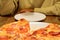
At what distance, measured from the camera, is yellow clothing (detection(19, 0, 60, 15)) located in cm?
135

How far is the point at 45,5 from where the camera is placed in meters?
1.47

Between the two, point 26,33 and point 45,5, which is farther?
point 45,5

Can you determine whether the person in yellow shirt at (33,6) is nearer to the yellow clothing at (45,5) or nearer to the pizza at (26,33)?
the yellow clothing at (45,5)

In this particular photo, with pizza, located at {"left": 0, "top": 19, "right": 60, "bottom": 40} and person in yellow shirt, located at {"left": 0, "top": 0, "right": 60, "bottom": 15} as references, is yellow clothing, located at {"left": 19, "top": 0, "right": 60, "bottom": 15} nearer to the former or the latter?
person in yellow shirt, located at {"left": 0, "top": 0, "right": 60, "bottom": 15}

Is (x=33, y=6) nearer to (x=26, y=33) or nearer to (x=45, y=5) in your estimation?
(x=45, y=5)

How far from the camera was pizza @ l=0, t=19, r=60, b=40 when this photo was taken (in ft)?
2.46

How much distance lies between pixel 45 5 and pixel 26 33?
0.75m

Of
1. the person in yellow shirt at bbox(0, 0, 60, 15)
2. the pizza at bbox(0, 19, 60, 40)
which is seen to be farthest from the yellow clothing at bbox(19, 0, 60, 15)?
the pizza at bbox(0, 19, 60, 40)

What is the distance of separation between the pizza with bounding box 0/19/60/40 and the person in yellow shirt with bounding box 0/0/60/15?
1.60 ft

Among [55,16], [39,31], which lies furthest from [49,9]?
[39,31]

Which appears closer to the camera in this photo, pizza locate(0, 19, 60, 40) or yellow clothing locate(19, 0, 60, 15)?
pizza locate(0, 19, 60, 40)

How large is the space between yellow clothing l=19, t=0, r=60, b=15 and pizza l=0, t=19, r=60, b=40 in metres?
0.48

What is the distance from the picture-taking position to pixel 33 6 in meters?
1.55

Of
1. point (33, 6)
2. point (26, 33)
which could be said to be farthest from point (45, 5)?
point (26, 33)
